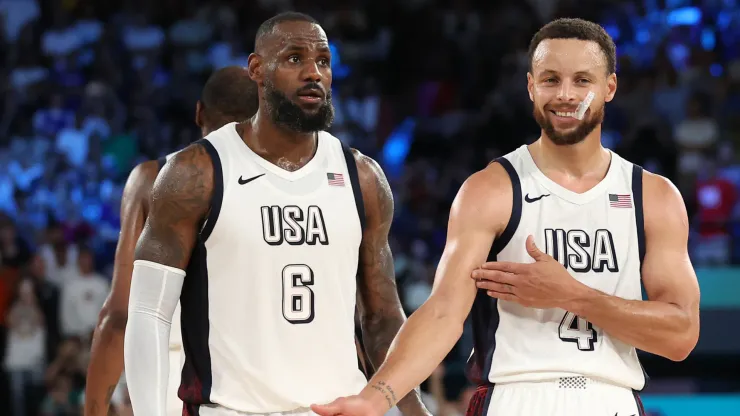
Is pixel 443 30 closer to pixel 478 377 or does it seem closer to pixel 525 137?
pixel 525 137

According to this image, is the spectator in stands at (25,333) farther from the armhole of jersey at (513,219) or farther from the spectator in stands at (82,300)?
the armhole of jersey at (513,219)

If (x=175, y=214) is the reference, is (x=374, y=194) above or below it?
above

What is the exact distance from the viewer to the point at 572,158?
4363 millimetres

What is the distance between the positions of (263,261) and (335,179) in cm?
48

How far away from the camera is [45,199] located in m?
13.6

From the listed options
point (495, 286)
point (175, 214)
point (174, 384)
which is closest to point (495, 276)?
point (495, 286)

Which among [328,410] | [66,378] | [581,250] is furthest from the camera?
[66,378]

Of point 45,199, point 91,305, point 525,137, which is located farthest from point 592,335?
point 45,199

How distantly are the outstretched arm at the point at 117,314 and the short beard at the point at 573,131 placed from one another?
78.9 inches

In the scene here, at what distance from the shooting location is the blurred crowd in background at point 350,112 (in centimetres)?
1142

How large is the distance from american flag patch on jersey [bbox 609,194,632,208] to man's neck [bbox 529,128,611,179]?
110 millimetres

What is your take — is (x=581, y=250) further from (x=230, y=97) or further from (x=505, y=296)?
(x=230, y=97)

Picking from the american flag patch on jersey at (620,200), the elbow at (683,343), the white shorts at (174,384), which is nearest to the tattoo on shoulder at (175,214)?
the white shorts at (174,384)

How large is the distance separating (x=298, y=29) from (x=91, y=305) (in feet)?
24.2
